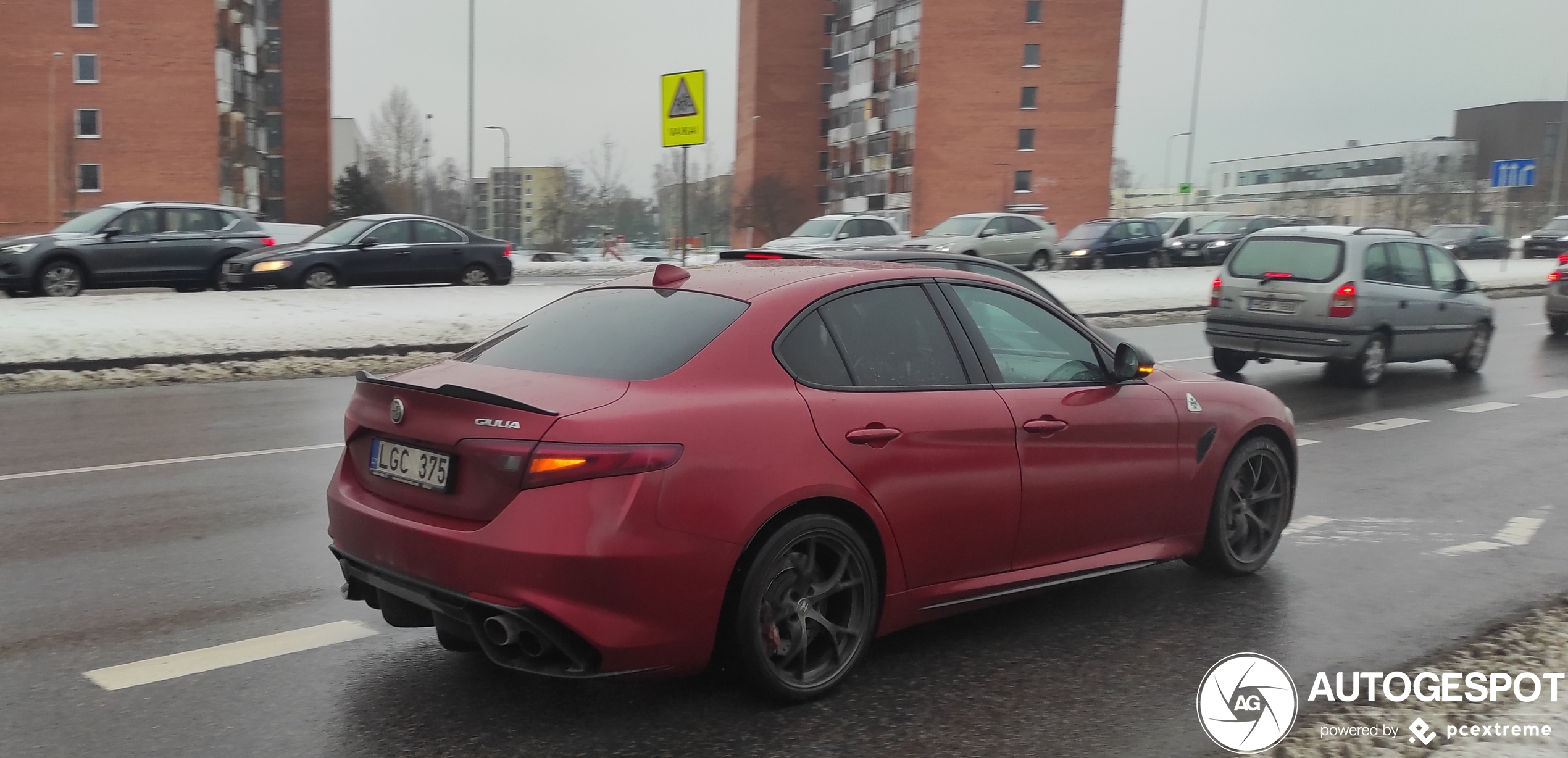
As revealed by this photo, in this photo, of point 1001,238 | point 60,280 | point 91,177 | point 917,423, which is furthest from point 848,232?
point 91,177

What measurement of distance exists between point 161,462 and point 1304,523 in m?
7.27

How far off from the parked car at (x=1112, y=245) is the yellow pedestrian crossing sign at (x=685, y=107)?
12429 millimetres

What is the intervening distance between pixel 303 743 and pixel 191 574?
7.24 feet

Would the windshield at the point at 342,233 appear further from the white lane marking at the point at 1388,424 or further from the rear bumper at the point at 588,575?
the rear bumper at the point at 588,575

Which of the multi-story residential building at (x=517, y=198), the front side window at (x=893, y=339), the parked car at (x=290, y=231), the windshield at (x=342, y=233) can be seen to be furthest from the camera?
the multi-story residential building at (x=517, y=198)

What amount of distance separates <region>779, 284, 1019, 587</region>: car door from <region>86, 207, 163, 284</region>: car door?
18436 mm

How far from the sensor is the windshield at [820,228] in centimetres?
3147

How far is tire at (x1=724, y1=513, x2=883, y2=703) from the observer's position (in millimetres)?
4008

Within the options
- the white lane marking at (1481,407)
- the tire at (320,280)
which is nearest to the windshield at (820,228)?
the tire at (320,280)

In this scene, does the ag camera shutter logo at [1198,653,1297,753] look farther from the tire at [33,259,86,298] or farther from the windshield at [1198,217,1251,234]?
the windshield at [1198,217,1251,234]

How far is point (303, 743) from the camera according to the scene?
383cm

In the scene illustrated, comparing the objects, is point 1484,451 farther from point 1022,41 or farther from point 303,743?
point 1022,41

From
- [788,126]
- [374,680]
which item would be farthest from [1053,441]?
[788,126]

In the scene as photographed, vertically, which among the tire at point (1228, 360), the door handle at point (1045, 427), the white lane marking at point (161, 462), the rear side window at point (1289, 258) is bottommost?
the white lane marking at point (161, 462)
